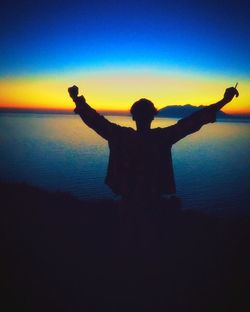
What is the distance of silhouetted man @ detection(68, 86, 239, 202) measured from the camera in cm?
404

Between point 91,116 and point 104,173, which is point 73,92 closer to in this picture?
point 91,116

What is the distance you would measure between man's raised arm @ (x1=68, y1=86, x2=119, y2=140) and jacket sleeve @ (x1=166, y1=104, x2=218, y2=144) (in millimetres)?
914

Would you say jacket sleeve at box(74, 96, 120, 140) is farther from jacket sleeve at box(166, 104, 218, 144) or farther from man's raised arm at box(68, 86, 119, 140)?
jacket sleeve at box(166, 104, 218, 144)

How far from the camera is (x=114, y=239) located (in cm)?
739

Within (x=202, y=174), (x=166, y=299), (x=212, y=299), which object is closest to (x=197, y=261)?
(x=212, y=299)

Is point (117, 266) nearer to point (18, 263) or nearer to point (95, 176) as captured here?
point (18, 263)

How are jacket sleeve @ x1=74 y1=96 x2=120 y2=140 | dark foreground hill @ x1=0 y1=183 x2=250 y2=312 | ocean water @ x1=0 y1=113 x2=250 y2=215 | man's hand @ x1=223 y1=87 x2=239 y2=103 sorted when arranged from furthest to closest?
ocean water @ x1=0 y1=113 x2=250 y2=215 → dark foreground hill @ x1=0 y1=183 x2=250 y2=312 → man's hand @ x1=223 y1=87 x2=239 y2=103 → jacket sleeve @ x1=74 y1=96 x2=120 y2=140

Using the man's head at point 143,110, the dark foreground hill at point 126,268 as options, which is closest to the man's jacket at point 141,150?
the man's head at point 143,110

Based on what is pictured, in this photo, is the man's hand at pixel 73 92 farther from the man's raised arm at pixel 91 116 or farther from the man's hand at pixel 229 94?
the man's hand at pixel 229 94

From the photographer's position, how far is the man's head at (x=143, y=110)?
4051 mm

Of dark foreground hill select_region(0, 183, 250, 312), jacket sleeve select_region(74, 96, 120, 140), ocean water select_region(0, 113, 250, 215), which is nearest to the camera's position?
jacket sleeve select_region(74, 96, 120, 140)

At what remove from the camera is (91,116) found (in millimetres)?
4008

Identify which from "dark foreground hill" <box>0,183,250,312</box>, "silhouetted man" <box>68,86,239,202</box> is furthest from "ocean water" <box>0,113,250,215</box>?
"silhouetted man" <box>68,86,239,202</box>

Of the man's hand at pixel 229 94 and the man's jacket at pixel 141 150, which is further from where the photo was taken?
the man's hand at pixel 229 94
